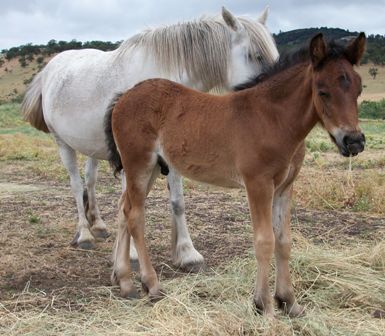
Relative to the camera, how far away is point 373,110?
137ft

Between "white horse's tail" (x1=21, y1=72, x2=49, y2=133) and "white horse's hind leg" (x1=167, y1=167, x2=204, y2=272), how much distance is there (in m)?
2.55

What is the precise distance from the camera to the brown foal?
3588mm

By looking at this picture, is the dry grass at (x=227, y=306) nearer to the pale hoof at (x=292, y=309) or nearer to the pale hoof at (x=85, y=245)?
the pale hoof at (x=292, y=309)

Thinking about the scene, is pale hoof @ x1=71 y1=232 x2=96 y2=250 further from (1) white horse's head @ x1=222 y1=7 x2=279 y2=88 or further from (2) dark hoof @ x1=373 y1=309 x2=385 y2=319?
(2) dark hoof @ x1=373 y1=309 x2=385 y2=319

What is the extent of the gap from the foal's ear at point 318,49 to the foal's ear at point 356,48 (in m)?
0.17

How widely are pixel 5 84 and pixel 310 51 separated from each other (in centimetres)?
6503

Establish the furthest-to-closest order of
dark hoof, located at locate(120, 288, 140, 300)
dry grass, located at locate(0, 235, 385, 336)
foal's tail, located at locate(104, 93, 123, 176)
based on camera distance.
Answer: foal's tail, located at locate(104, 93, 123, 176) → dark hoof, located at locate(120, 288, 140, 300) → dry grass, located at locate(0, 235, 385, 336)

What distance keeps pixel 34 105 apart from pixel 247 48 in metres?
3.22

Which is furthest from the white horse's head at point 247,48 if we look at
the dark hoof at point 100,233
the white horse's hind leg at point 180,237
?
the dark hoof at point 100,233

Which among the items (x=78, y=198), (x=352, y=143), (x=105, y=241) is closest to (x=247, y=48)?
(x=352, y=143)

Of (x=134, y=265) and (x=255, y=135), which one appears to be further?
(x=134, y=265)

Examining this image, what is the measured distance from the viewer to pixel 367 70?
6419 centimetres

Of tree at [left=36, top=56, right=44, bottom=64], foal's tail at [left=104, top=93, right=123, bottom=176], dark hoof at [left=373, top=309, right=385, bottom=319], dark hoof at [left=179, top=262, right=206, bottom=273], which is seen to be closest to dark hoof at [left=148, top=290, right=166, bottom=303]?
dark hoof at [left=179, top=262, right=206, bottom=273]

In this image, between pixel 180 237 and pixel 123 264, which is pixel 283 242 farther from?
pixel 180 237
